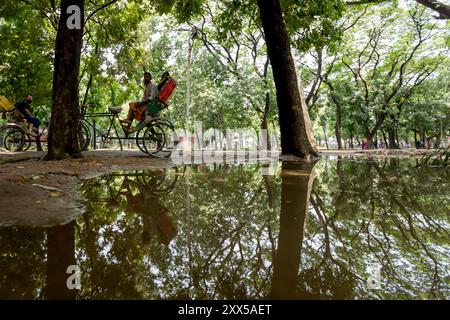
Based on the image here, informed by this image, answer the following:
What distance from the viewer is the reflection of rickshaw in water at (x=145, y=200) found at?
1912 millimetres

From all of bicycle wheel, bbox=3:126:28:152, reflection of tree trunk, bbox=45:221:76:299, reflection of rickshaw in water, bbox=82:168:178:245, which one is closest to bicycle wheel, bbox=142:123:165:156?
reflection of rickshaw in water, bbox=82:168:178:245

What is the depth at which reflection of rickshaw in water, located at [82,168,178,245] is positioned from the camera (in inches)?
75.3

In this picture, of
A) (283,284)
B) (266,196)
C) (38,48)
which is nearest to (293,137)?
(266,196)

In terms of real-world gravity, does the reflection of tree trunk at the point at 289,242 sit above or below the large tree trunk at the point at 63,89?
below

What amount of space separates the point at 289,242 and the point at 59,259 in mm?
1180

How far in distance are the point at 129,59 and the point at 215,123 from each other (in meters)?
15.2

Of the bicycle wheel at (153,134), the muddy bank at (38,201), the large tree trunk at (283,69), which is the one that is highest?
the large tree trunk at (283,69)

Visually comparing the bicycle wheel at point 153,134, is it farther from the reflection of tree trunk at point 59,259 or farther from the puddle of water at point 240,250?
the reflection of tree trunk at point 59,259

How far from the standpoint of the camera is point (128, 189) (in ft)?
11.1

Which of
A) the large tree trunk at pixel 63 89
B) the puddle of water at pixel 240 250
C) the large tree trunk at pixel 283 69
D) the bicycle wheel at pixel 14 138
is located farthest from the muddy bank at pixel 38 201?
the bicycle wheel at pixel 14 138

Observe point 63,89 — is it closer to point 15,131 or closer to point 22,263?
point 15,131

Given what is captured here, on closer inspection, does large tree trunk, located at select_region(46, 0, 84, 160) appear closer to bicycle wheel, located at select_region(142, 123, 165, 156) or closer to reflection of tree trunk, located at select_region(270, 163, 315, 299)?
bicycle wheel, located at select_region(142, 123, 165, 156)

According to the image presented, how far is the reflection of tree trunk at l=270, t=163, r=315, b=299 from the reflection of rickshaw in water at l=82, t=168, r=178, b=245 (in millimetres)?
652

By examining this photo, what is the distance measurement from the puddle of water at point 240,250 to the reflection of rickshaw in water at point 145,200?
0.7 inches
